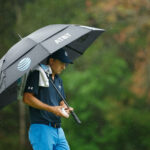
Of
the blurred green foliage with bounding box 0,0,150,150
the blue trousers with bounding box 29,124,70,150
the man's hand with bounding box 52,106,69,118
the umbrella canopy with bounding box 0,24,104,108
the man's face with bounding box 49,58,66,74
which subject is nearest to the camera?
the umbrella canopy with bounding box 0,24,104,108

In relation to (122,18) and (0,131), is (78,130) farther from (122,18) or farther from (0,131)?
(122,18)

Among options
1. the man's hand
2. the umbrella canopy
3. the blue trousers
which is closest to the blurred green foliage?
the umbrella canopy

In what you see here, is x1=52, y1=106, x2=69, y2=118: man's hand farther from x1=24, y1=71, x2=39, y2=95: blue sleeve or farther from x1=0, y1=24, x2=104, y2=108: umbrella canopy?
x1=0, y1=24, x2=104, y2=108: umbrella canopy

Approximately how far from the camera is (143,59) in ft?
61.6

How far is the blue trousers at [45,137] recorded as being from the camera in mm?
5000

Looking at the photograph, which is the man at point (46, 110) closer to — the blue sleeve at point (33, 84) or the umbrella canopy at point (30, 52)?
the blue sleeve at point (33, 84)

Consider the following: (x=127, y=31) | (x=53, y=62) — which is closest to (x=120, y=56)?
(x=127, y=31)

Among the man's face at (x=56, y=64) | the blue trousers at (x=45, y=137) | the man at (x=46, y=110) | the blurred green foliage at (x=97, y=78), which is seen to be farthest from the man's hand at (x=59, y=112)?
the blurred green foliage at (x=97, y=78)

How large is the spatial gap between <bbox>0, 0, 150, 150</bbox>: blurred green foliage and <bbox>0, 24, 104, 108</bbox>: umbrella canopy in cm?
1226

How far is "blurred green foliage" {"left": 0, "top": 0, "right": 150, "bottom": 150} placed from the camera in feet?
58.5

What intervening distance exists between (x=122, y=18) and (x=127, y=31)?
4.19 ft

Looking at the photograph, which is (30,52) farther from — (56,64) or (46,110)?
(46,110)

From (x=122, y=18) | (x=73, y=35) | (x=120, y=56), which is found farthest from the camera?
(x=120, y=56)

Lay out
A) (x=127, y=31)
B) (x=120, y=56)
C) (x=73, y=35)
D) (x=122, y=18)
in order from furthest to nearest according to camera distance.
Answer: (x=120, y=56), (x=122, y=18), (x=127, y=31), (x=73, y=35)
